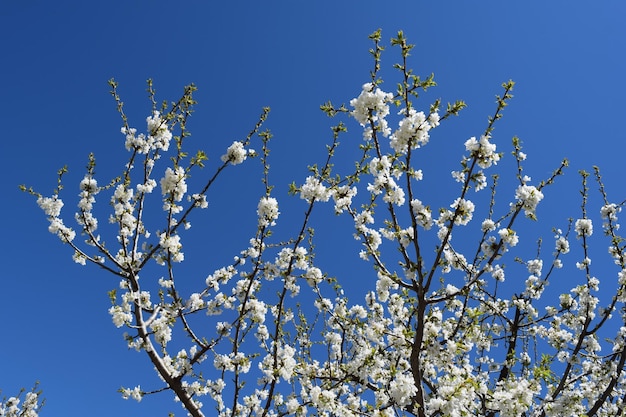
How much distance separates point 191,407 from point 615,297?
6087 millimetres

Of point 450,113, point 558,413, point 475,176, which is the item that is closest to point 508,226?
point 475,176

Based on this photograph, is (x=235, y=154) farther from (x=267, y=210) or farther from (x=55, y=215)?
(x=55, y=215)

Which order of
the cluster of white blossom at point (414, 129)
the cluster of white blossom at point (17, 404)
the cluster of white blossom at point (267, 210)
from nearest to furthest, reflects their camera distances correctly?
the cluster of white blossom at point (414, 129)
the cluster of white blossom at point (267, 210)
the cluster of white blossom at point (17, 404)

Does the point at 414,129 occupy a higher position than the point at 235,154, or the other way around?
the point at 235,154

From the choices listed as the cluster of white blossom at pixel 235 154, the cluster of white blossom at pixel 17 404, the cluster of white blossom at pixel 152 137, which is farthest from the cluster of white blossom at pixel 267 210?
the cluster of white blossom at pixel 17 404

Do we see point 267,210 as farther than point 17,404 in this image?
No

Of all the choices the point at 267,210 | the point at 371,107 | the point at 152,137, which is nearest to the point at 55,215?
the point at 152,137

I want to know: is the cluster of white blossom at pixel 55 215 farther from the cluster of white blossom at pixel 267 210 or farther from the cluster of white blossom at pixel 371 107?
the cluster of white blossom at pixel 371 107

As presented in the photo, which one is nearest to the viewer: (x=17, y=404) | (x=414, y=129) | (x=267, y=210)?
(x=414, y=129)

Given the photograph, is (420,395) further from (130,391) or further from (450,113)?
(130,391)

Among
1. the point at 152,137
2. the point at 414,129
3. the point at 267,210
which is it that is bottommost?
the point at 414,129

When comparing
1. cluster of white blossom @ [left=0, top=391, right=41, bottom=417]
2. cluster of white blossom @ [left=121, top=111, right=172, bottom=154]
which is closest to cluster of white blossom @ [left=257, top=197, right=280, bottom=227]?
cluster of white blossom @ [left=121, top=111, right=172, bottom=154]

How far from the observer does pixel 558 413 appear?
6.24 metres

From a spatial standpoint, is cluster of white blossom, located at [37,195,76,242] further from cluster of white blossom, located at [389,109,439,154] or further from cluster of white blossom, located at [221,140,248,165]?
cluster of white blossom, located at [389,109,439,154]
